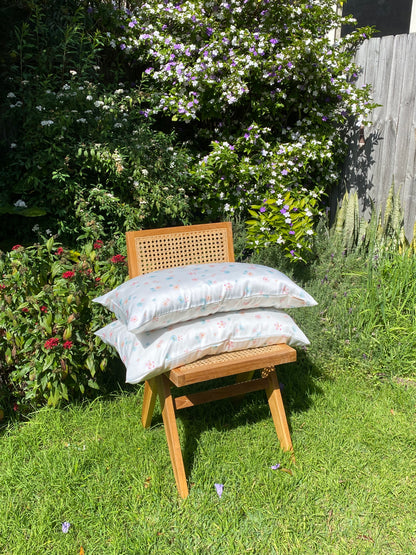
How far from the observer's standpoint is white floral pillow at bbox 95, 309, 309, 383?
2.04m

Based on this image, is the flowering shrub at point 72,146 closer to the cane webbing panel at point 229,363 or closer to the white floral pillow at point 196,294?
the white floral pillow at point 196,294

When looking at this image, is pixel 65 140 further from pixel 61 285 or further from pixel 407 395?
pixel 407 395

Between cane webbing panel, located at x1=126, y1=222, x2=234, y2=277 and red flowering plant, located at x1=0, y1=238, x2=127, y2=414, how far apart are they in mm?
349

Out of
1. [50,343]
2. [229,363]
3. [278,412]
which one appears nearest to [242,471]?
[278,412]

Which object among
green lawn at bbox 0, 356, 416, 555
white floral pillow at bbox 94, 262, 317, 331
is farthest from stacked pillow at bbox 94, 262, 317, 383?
green lawn at bbox 0, 356, 416, 555

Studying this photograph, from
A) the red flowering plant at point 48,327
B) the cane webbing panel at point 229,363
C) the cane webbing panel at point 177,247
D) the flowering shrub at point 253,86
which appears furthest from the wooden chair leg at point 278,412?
the flowering shrub at point 253,86

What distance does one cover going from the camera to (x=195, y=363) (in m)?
2.13

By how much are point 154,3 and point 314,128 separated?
1790 mm

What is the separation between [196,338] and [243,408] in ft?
3.00

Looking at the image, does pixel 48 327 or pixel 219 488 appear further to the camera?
pixel 48 327

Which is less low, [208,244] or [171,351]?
[208,244]

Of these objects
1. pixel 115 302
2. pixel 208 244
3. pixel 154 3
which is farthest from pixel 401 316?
pixel 154 3

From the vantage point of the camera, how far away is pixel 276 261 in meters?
3.83

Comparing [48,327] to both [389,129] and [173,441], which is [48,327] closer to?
[173,441]
